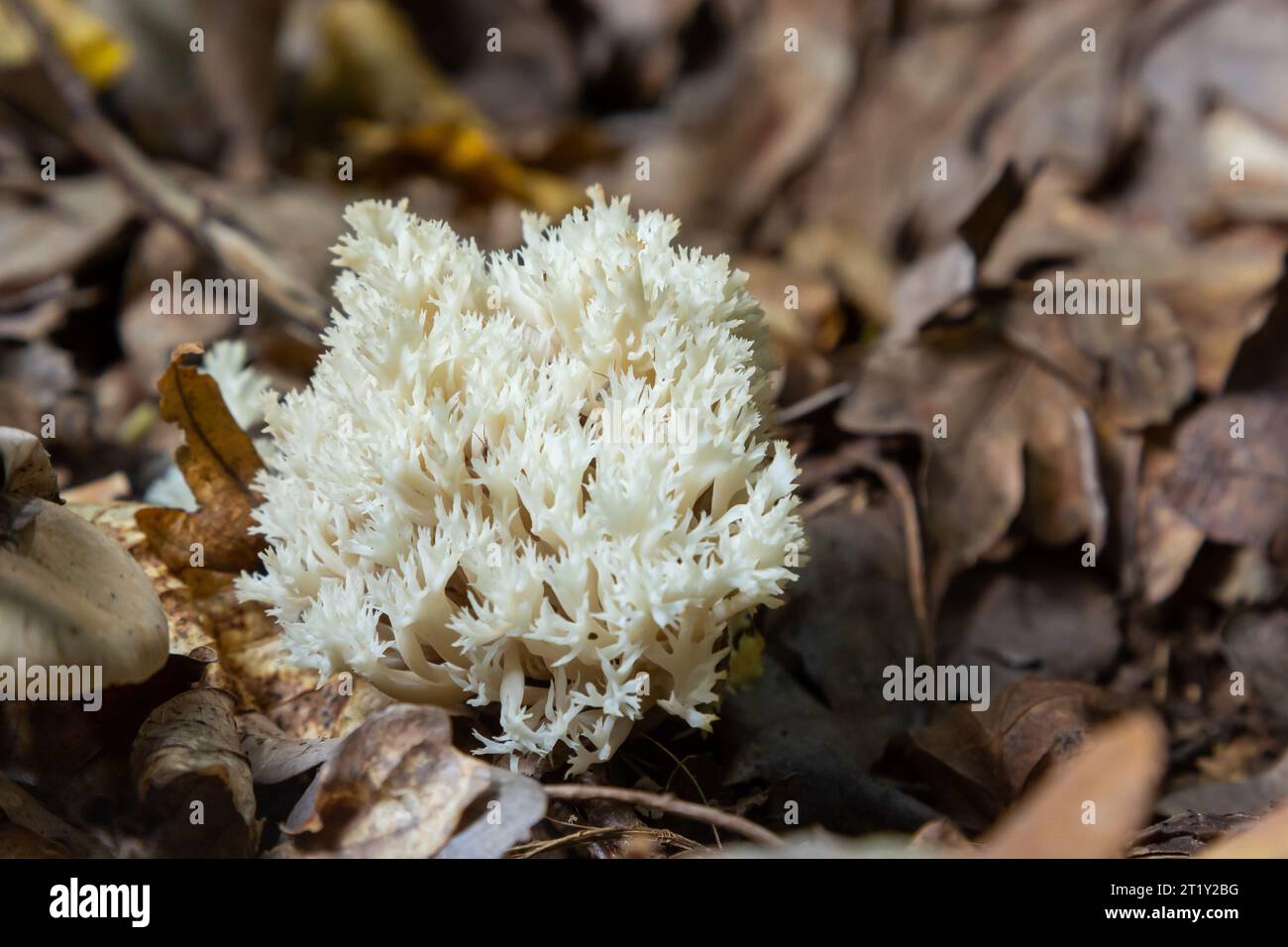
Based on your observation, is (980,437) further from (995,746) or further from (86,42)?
(86,42)

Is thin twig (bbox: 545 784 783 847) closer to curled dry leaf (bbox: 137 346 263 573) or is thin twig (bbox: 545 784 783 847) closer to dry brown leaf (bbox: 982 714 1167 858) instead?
dry brown leaf (bbox: 982 714 1167 858)

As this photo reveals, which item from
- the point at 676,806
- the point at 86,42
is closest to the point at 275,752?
the point at 676,806

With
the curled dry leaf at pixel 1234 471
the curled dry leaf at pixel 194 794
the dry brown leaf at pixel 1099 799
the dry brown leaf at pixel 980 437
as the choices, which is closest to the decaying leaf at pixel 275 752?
the curled dry leaf at pixel 194 794

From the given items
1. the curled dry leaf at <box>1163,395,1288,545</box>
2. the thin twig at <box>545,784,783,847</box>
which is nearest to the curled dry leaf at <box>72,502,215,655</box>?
the thin twig at <box>545,784,783,847</box>

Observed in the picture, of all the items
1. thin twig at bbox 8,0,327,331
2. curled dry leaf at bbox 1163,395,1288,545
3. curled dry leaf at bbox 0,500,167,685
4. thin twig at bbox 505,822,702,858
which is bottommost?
thin twig at bbox 505,822,702,858

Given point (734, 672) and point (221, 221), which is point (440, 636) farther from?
point (221, 221)

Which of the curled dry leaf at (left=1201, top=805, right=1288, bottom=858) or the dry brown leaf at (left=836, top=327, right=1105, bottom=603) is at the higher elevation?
the dry brown leaf at (left=836, top=327, right=1105, bottom=603)
